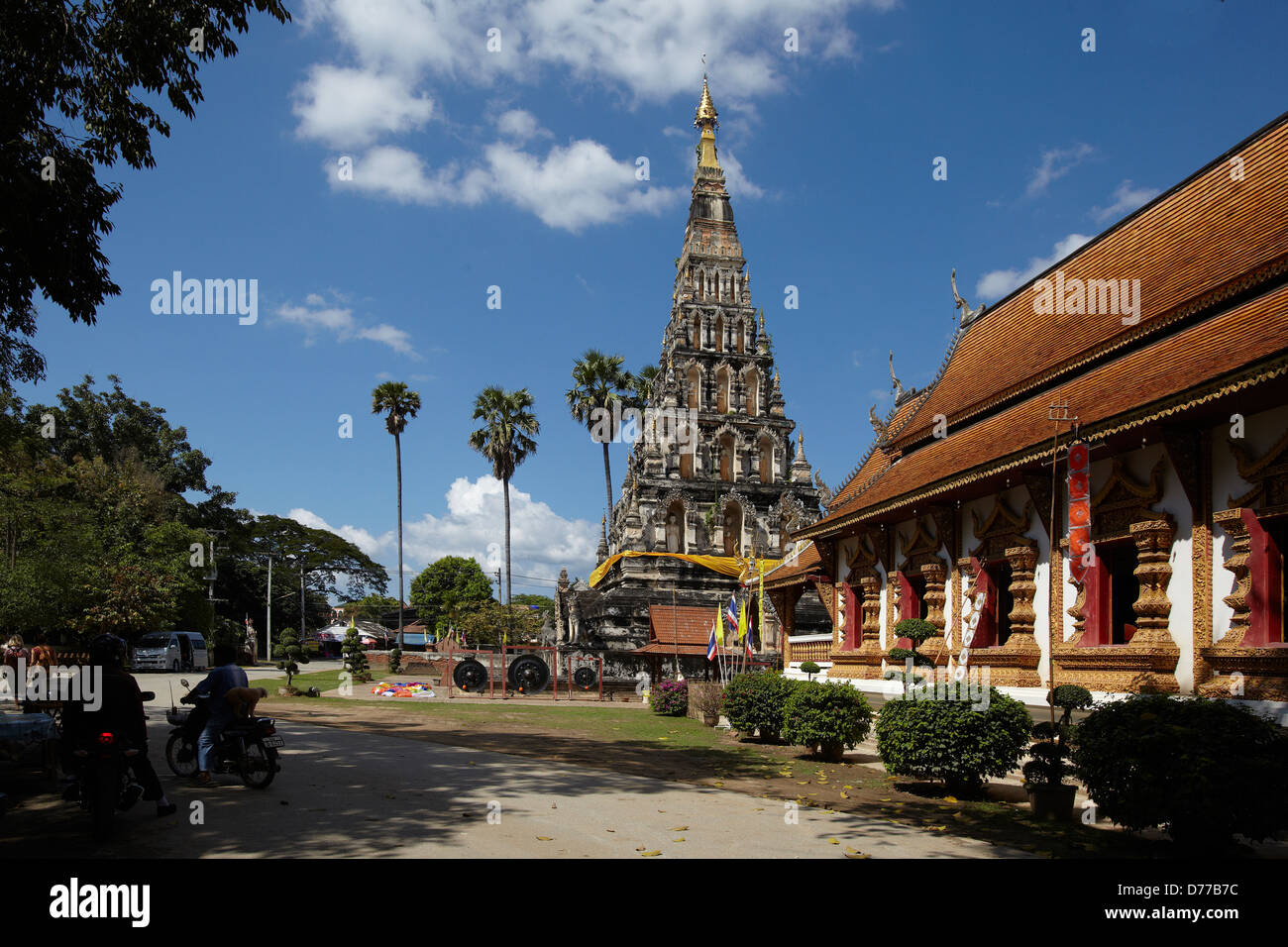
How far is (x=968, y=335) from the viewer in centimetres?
2281

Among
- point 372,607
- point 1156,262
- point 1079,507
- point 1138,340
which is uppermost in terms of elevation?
point 1156,262

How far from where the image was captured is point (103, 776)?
25.1ft

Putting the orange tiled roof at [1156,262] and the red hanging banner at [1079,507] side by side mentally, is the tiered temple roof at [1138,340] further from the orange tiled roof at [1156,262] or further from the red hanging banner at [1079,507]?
the red hanging banner at [1079,507]

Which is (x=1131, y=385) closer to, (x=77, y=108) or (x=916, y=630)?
(x=916, y=630)

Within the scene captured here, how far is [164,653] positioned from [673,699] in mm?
26279

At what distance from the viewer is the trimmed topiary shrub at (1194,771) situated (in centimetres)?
691

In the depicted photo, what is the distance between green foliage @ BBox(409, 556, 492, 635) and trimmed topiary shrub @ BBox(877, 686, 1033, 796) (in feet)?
279

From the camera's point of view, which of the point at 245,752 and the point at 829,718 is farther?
the point at 829,718

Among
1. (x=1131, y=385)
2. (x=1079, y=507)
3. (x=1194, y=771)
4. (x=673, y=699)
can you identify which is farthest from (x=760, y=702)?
(x=1194, y=771)

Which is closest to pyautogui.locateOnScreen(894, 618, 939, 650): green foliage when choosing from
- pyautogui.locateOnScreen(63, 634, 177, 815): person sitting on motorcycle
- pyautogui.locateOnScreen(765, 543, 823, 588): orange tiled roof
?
pyautogui.locateOnScreen(765, 543, 823, 588): orange tiled roof

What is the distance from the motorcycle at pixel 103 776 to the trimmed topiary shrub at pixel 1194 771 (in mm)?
7926

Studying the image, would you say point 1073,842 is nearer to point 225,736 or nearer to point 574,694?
point 225,736

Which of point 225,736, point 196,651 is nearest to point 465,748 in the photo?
point 225,736

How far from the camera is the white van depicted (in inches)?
1564
